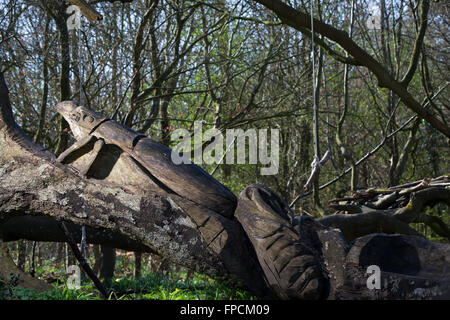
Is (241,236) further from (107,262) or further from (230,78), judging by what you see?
(230,78)

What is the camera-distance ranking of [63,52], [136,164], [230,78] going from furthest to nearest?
[230,78]
[63,52]
[136,164]

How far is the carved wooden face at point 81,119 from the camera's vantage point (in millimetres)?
2555

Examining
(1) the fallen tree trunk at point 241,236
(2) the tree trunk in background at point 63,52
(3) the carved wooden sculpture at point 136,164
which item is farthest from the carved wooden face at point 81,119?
(2) the tree trunk in background at point 63,52

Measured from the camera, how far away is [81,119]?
260 centimetres

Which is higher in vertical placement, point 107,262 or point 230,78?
point 230,78

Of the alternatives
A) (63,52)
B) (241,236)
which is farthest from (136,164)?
(63,52)

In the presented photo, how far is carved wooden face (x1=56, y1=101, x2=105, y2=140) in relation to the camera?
2.55 meters

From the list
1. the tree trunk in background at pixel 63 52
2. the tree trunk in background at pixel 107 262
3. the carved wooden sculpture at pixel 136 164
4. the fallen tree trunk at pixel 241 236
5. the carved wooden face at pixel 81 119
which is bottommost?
the tree trunk in background at pixel 107 262

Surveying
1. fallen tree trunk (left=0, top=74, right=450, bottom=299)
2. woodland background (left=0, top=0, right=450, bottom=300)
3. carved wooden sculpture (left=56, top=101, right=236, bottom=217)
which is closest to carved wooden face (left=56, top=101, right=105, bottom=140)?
carved wooden sculpture (left=56, top=101, right=236, bottom=217)

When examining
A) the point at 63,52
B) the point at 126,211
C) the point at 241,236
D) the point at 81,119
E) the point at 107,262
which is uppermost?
the point at 63,52

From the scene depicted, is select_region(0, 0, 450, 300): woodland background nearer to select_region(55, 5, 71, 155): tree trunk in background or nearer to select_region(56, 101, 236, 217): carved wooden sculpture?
select_region(55, 5, 71, 155): tree trunk in background

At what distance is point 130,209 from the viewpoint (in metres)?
2.30

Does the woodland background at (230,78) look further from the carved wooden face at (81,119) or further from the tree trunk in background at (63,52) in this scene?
the carved wooden face at (81,119)

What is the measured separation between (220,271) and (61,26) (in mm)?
4202
